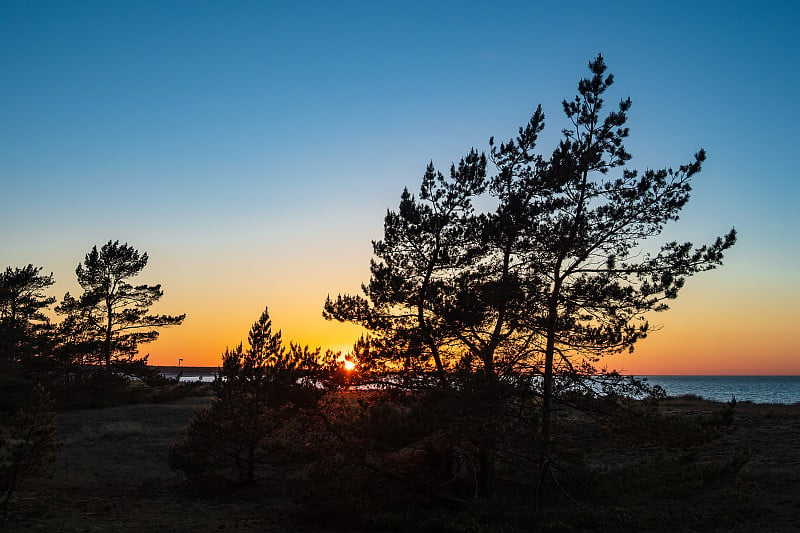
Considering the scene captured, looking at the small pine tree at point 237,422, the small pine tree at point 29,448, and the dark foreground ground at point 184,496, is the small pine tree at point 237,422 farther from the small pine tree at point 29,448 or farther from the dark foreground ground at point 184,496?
the small pine tree at point 29,448

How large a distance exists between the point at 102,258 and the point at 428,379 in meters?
36.2

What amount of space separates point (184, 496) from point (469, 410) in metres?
9.69

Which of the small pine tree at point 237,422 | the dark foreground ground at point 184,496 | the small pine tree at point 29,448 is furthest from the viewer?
the small pine tree at point 237,422

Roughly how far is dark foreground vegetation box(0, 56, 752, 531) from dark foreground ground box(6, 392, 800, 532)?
11 cm

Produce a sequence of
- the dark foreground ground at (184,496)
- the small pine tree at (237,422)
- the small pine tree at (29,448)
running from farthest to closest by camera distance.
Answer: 1. the small pine tree at (237,422)
2. the small pine tree at (29,448)
3. the dark foreground ground at (184,496)

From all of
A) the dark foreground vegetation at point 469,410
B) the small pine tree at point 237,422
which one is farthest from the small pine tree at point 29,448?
the small pine tree at point 237,422

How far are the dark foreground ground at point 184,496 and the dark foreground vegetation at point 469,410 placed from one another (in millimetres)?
111

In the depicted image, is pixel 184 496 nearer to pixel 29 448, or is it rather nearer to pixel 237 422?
pixel 237 422

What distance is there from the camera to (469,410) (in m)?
12.1

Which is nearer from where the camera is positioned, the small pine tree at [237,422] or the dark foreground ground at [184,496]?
the dark foreground ground at [184,496]

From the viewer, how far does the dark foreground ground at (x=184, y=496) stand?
1157 cm

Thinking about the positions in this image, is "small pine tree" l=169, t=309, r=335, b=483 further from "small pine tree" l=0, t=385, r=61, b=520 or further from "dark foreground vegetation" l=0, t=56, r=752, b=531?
"small pine tree" l=0, t=385, r=61, b=520

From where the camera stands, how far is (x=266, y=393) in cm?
1393

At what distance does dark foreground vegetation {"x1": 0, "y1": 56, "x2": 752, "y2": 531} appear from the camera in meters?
12.2
